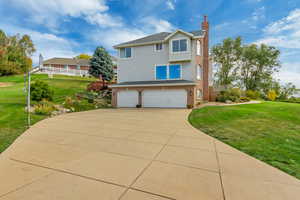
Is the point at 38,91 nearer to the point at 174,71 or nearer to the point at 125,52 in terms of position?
the point at 125,52

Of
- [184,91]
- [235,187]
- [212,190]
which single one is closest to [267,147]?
[235,187]

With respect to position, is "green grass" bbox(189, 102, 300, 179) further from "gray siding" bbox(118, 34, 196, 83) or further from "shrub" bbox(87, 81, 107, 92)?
"shrub" bbox(87, 81, 107, 92)

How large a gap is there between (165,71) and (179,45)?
3.26 metres

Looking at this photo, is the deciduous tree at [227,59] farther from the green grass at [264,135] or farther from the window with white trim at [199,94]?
the green grass at [264,135]

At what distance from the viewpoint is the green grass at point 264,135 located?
3600 millimetres

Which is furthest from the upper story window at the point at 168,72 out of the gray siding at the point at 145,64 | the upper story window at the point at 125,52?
the upper story window at the point at 125,52

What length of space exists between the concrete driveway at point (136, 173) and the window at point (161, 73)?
12.9 m

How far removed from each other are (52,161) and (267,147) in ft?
19.7

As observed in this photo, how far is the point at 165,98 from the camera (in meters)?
15.2

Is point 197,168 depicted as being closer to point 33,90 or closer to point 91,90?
point 33,90

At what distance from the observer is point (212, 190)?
2.37 meters

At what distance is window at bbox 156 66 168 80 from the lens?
55.4 feet

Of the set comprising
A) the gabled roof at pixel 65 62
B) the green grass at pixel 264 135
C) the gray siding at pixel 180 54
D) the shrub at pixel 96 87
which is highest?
the gabled roof at pixel 65 62

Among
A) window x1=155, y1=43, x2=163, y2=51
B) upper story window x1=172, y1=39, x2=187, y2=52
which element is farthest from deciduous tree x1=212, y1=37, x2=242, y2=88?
window x1=155, y1=43, x2=163, y2=51
